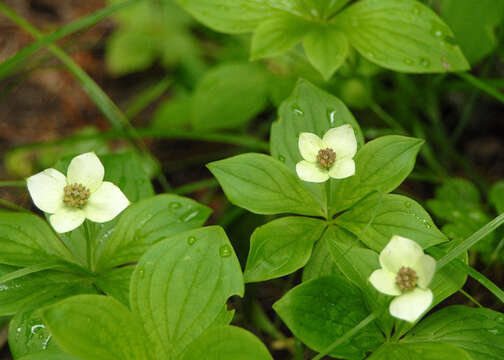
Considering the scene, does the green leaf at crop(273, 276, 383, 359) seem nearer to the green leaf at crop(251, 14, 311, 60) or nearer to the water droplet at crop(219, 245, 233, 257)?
the water droplet at crop(219, 245, 233, 257)

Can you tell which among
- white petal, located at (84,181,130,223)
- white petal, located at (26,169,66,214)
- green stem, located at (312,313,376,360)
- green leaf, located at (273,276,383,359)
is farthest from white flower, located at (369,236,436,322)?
white petal, located at (26,169,66,214)

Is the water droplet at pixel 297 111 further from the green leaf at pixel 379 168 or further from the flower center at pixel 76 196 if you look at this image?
the flower center at pixel 76 196

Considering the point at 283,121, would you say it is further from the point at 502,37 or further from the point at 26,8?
the point at 26,8

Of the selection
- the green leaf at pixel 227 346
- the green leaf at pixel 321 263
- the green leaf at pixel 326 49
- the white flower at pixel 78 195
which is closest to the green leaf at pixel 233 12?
the green leaf at pixel 326 49

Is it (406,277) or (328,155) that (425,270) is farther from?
(328,155)

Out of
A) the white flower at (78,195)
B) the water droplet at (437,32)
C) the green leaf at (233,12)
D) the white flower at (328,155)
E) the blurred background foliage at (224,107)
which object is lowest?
the blurred background foliage at (224,107)

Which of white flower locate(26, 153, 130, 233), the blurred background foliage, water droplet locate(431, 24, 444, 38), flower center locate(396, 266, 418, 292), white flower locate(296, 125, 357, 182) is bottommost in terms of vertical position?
the blurred background foliage
